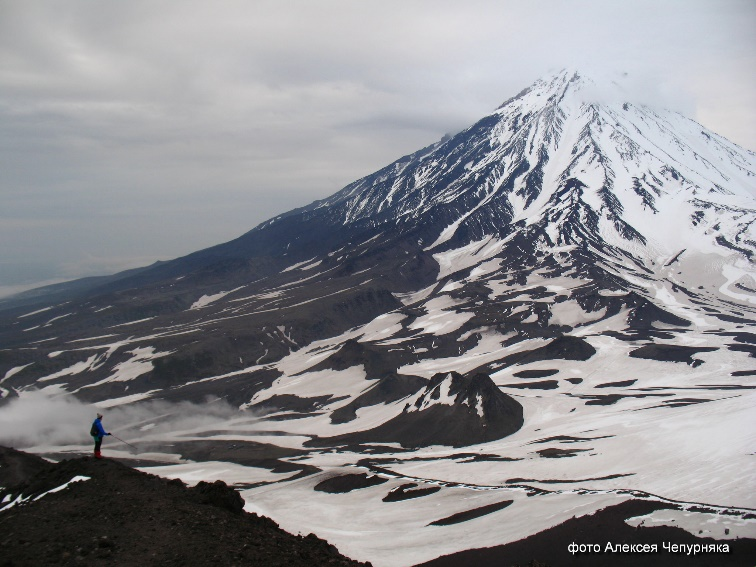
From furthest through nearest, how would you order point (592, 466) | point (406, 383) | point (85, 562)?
point (406, 383) → point (592, 466) → point (85, 562)

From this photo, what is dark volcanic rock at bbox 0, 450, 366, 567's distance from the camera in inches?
896

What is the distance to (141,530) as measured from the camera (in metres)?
25.0

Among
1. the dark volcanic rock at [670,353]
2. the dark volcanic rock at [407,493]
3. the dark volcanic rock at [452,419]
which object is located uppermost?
the dark volcanic rock at [407,493]

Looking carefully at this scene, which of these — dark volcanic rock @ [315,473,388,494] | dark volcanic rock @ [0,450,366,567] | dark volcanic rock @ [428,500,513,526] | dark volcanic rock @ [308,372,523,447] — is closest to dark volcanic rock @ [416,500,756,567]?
dark volcanic rock @ [428,500,513,526]

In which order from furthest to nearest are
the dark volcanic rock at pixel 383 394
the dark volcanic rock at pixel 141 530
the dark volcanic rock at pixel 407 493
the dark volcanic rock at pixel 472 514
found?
the dark volcanic rock at pixel 383 394 → the dark volcanic rock at pixel 407 493 → the dark volcanic rock at pixel 472 514 → the dark volcanic rock at pixel 141 530

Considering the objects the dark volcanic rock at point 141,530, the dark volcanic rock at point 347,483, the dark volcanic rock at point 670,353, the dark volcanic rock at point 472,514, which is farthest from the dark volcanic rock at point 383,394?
the dark volcanic rock at point 141,530

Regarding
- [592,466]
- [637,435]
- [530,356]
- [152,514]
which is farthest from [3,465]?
[530,356]

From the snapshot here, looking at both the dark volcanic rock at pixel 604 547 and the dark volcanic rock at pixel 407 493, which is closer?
the dark volcanic rock at pixel 604 547

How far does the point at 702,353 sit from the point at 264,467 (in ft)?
358

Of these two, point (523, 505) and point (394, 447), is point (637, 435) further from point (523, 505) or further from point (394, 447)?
point (394, 447)

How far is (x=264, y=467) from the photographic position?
89375mm

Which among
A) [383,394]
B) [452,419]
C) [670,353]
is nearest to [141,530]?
[452,419]

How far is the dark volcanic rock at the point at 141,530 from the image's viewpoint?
2277 cm

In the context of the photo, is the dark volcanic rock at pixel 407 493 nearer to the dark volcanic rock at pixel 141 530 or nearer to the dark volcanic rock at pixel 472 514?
the dark volcanic rock at pixel 472 514
